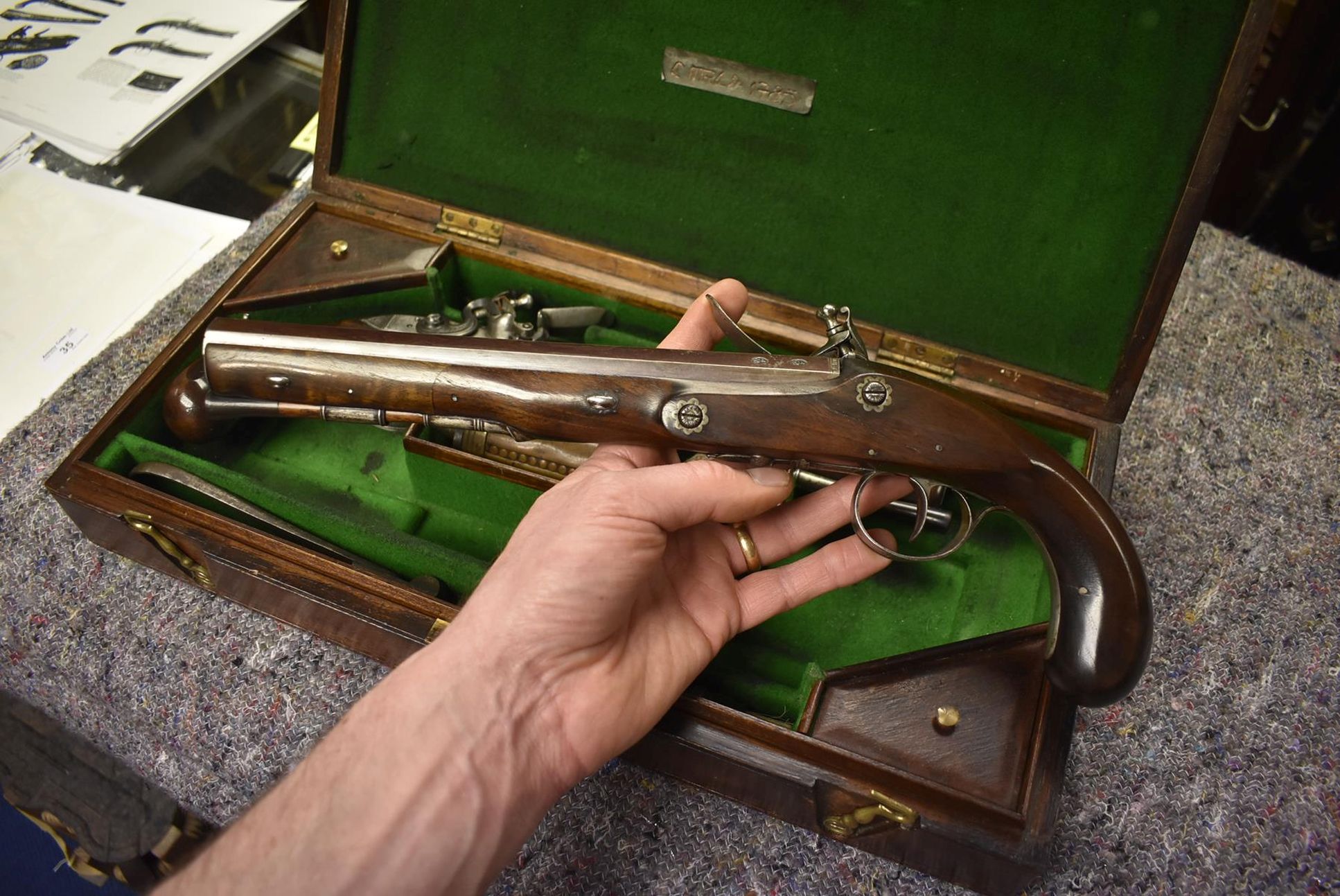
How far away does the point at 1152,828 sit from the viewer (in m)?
2.58

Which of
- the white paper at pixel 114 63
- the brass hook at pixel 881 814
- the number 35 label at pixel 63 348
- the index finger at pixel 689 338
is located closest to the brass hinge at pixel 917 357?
the index finger at pixel 689 338

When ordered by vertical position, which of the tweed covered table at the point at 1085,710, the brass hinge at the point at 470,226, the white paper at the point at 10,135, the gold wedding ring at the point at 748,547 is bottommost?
the tweed covered table at the point at 1085,710

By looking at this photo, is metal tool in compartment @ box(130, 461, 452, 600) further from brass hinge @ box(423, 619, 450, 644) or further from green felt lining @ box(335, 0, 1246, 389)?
green felt lining @ box(335, 0, 1246, 389)

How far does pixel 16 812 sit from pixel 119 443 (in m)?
1.19

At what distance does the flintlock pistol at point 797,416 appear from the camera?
201 centimetres

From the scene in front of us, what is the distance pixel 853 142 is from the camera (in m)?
2.60

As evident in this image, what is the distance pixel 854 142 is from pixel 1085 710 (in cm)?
187

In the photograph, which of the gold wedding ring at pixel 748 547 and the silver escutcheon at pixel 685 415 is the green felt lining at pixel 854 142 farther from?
the silver escutcheon at pixel 685 415

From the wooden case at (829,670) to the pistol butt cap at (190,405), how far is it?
0.32 ft

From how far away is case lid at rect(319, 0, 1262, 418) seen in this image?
2357 millimetres

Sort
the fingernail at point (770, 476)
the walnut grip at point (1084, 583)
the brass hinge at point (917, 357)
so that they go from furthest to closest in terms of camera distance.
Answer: the brass hinge at point (917, 357) < the fingernail at point (770, 476) < the walnut grip at point (1084, 583)

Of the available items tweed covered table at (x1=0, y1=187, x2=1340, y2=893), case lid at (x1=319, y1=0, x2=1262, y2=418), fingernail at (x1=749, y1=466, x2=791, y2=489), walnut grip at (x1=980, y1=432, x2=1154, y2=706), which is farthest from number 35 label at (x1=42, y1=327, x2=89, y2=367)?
walnut grip at (x1=980, y1=432, x2=1154, y2=706)

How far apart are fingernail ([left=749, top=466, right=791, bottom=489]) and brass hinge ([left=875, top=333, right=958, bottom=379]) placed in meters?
0.71

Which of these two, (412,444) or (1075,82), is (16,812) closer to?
(412,444)
